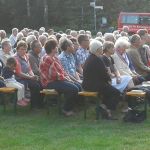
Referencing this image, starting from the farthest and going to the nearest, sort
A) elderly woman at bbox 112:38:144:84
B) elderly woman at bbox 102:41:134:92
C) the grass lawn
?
elderly woman at bbox 112:38:144:84 < elderly woman at bbox 102:41:134:92 < the grass lawn

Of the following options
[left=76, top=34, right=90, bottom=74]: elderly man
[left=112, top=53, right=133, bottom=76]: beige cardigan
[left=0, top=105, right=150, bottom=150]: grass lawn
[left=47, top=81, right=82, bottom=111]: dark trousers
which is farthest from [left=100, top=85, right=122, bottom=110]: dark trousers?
[left=76, top=34, right=90, bottom=74]: elderly man

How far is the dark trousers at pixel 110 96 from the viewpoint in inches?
393

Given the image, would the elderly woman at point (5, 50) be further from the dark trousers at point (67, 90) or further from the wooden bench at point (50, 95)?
the dark trousers at point (67, 90)

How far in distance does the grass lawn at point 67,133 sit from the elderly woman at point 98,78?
20.0 inches

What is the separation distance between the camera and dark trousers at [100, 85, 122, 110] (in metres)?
9.98

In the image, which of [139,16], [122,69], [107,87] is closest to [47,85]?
[107,87]

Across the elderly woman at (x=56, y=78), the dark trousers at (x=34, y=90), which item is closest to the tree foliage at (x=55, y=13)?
the dark trousers at (x=34, y=90)

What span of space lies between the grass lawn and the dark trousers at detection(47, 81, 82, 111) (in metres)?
0.27

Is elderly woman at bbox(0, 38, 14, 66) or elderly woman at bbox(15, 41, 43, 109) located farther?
elderly woman at bbox(0, 38, 14, 66)

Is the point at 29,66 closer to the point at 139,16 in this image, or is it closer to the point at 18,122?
the point at 18,122

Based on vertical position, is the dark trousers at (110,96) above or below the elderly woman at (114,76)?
below

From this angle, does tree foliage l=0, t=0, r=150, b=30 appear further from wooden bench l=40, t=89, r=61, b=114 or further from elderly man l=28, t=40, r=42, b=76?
wooden bench l=40, t=89, r=61, b=114

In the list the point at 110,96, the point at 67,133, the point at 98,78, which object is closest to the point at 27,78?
the point at 98,78

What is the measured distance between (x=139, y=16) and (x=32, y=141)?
39.7 meters
